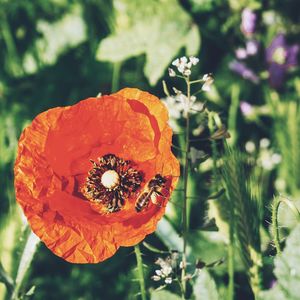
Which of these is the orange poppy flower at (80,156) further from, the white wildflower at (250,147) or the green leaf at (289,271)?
the white wildflower at (250,147)

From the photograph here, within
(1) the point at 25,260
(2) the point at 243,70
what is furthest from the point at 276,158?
(1) the point at 25,260

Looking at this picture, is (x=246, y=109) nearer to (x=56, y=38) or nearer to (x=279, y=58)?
(x=279, y=58)

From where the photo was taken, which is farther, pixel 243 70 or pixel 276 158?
pixel 243 70

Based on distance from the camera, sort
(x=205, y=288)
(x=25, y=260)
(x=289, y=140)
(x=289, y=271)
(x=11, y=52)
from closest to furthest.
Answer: (x=289, y=271) → (x=205, y=288) → (x=25, y=260) → (x=289, y=140) → (x=11, y=52)

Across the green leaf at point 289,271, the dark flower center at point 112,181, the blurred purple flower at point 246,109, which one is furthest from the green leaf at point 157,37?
the green leaf at point 289,271

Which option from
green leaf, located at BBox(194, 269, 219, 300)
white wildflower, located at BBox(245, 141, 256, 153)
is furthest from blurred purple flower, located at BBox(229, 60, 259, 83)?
green leaf, located at BBox(194, 269, 219, 300)

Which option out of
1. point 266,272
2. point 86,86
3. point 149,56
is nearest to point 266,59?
point 149,56
